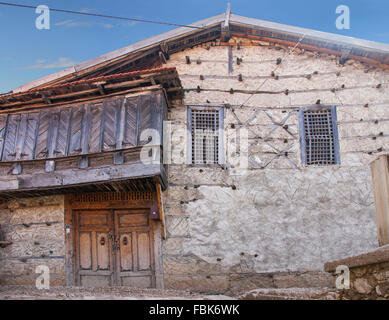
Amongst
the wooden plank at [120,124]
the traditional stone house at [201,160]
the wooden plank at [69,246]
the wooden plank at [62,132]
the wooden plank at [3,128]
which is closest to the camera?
the wooden plank at [120,124]

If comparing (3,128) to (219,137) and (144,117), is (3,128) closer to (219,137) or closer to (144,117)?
(144,117)

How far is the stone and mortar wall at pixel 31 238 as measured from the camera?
10039 millimetres

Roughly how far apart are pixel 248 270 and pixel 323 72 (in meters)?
5.78

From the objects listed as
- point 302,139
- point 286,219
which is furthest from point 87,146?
point 302,139

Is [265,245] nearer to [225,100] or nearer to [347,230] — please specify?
[347,230]

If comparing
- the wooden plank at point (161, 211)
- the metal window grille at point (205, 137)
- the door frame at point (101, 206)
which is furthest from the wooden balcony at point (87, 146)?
the metal window grille at point (205, 137)

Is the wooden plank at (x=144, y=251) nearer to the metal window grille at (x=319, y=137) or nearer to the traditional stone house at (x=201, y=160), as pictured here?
the traditional stone house at (x=201, y=160)

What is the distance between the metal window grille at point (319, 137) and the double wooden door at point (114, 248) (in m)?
4.72

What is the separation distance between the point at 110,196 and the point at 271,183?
4.25 metres

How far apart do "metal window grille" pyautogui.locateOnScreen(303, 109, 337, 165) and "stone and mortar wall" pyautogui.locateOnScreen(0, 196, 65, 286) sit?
6.82 meters

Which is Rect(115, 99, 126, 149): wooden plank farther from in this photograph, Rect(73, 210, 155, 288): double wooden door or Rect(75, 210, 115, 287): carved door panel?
Rect(75, 210, 115, 287): carved door panel

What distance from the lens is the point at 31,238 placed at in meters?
10.2

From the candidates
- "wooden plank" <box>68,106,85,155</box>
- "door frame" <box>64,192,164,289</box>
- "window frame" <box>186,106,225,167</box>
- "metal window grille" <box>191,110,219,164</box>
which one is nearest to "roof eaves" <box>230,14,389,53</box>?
"window frame" <box>186,106,225,167</box>

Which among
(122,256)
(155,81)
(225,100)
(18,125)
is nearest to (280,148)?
(225,100)
